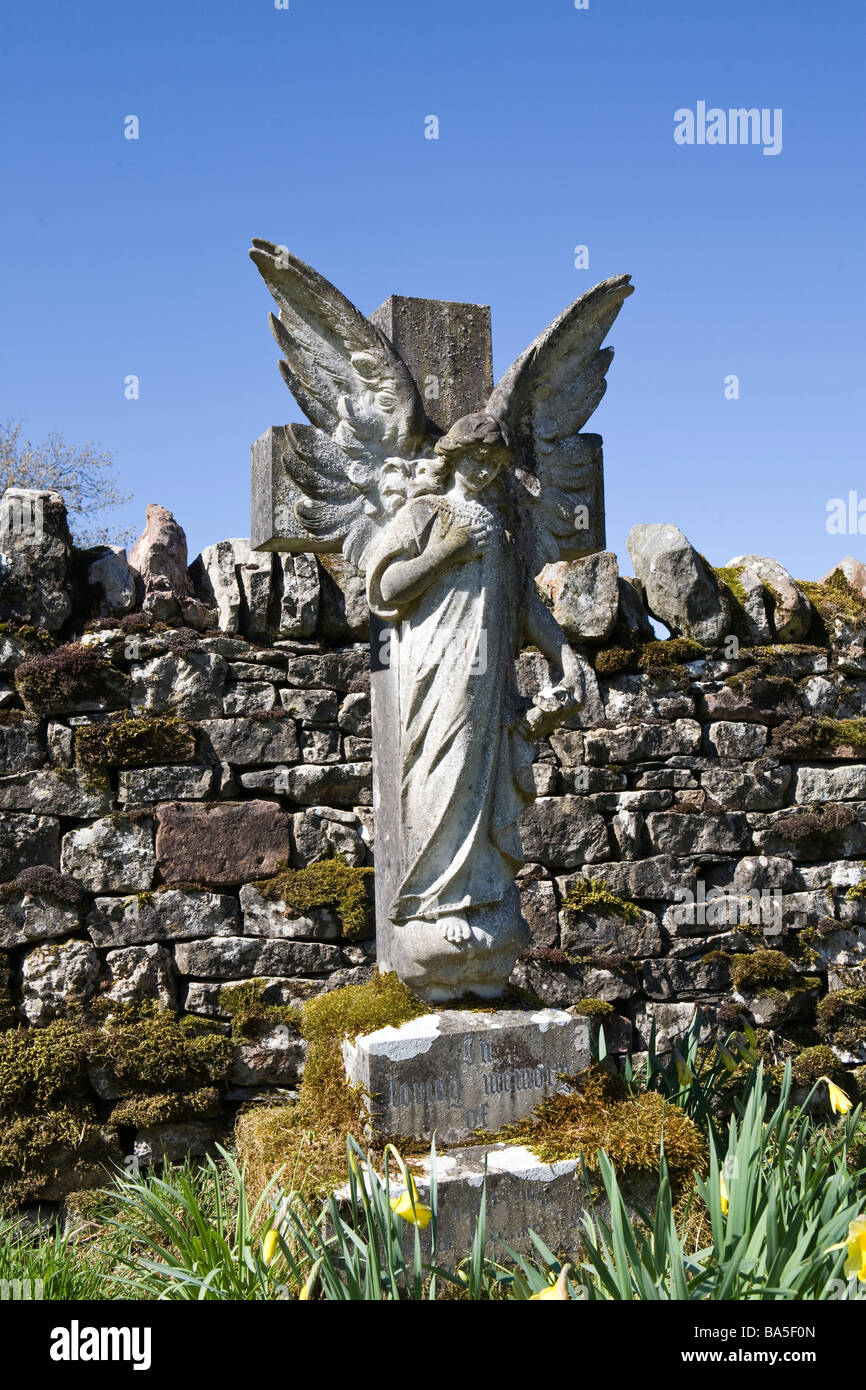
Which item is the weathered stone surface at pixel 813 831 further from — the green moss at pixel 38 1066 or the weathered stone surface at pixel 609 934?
the green moss at pixel 38 1066

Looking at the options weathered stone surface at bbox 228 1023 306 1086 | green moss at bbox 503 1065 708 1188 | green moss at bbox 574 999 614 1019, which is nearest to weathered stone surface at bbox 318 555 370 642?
weathered stone surface at bbox 228 1023 306 1086

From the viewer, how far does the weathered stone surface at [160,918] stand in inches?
206

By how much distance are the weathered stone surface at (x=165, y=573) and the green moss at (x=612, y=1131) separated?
2.99m

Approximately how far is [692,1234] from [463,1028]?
908 millimetres

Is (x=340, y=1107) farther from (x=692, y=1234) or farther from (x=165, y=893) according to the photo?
(x=165, y=893)

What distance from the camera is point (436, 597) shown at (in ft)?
12.2

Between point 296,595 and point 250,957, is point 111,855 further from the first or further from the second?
point 296,595

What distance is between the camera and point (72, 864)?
5223 millimetres

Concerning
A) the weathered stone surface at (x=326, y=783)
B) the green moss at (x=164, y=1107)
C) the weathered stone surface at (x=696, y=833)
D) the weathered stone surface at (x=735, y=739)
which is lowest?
the green moss at (x=164, y=1107)

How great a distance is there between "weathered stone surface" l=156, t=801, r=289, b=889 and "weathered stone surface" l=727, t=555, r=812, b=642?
296 centimetres

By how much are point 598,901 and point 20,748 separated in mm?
2894

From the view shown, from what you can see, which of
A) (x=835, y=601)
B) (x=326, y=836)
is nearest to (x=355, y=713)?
(x=326, y=836)

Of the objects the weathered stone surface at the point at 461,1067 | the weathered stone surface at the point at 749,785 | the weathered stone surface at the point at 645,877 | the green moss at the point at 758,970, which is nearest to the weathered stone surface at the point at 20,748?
the weathered stone surface at the point at 461,1067

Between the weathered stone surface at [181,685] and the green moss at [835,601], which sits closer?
the weathered stone surface at [181,685]
